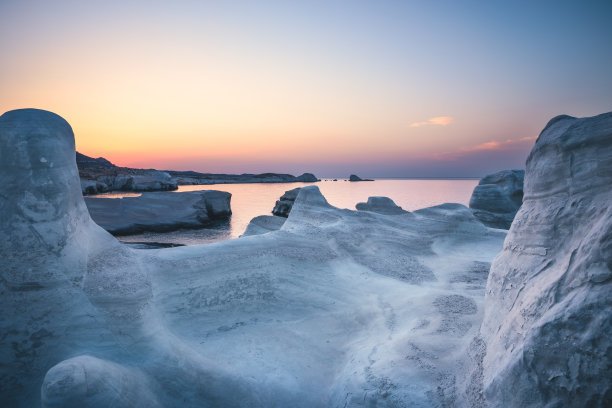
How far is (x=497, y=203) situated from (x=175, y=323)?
1516 cm

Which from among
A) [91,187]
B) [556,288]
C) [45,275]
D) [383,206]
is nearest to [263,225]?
[383,206]

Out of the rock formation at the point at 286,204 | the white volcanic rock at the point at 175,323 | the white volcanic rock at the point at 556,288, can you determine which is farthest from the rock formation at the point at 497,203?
the white volcanic rock at the point at 556,288

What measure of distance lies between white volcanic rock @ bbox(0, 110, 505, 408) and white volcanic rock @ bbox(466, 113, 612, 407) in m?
0.62

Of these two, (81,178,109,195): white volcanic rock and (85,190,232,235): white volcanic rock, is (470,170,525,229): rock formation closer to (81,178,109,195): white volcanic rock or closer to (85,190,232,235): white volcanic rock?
(85,190,232,235): white volcanic rock

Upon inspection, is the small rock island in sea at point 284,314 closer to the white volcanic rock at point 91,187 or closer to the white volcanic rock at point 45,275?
the white volcanic rock at point 45,275

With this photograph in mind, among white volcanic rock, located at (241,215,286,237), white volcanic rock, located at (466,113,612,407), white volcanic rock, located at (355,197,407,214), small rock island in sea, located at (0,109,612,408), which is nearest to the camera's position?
white volcanic rock, located at (466,113,612,407)

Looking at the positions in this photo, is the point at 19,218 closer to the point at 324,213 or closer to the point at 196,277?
the point at 196,277

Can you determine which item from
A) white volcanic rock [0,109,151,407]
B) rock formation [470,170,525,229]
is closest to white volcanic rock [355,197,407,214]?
rock formation [470,170,525,229]

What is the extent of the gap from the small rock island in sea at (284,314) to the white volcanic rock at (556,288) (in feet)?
0.03

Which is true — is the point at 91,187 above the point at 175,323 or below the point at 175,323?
above

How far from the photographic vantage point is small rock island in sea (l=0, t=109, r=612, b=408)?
197 cm

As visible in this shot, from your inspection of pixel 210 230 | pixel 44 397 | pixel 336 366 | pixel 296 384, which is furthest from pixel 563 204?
pixel 210 230

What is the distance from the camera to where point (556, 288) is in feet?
6.70

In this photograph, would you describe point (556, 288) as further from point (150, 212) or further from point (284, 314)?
point (150, 212)
